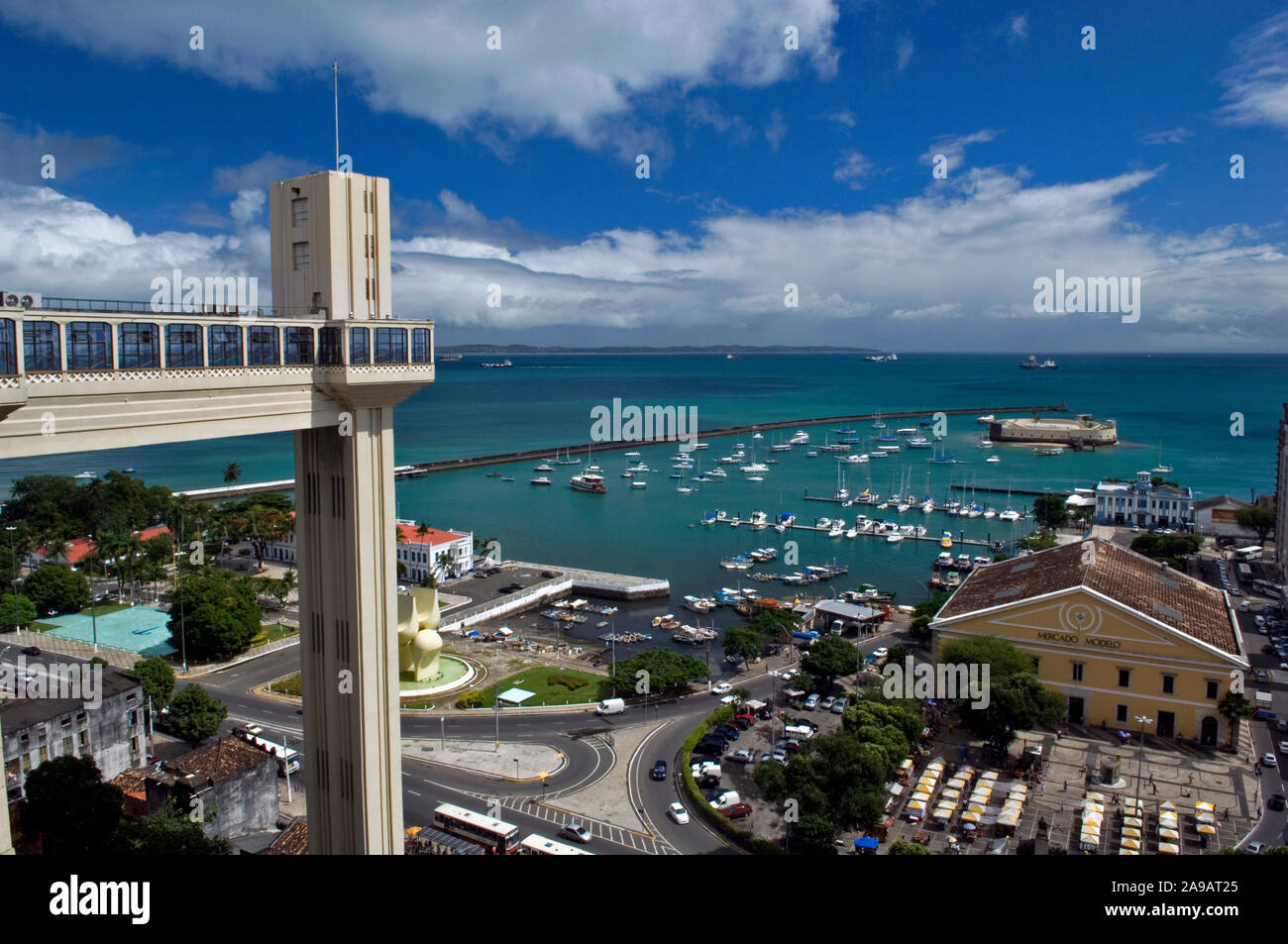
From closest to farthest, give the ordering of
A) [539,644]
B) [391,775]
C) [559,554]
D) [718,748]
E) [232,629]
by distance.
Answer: [391,775] → [718,748] → [232,629] → [539,644] → [559,554]

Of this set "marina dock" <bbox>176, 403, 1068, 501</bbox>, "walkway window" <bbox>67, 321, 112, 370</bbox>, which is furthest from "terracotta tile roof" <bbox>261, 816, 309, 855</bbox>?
"marina dock" <bbox>176, 403, 1068, 501</bbox>

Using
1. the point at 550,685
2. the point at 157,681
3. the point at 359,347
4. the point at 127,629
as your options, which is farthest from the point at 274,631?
the point at 359,347

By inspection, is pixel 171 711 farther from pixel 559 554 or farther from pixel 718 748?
pixel 559 554

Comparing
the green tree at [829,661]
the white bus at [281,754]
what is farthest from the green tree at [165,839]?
the green tree at [829,661]

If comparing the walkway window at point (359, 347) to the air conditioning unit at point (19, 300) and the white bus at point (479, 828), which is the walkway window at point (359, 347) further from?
the white bus at point (479, 828)

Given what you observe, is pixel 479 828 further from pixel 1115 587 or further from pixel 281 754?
pixel 1115 587
